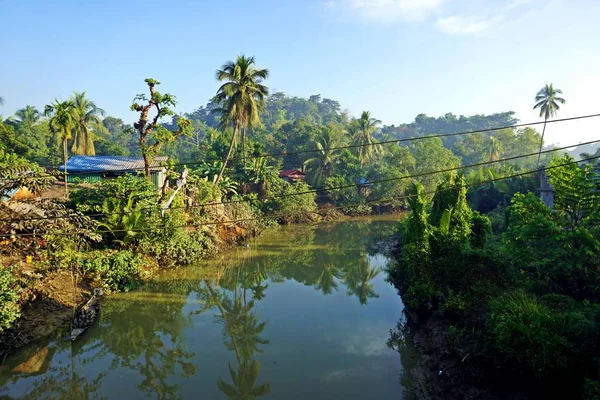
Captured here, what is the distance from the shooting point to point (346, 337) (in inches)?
494

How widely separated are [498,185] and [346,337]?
21158 mm

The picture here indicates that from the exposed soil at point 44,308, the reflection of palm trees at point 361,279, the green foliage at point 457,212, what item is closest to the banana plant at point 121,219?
the exposed soil at point 44,308

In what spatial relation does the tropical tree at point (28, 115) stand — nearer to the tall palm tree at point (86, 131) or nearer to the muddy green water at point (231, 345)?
the tall palm tree at point (86, 131)

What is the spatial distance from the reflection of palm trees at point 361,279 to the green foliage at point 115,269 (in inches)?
369

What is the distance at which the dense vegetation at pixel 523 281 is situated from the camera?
7.77 m

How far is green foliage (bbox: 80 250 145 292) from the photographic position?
50.4ft

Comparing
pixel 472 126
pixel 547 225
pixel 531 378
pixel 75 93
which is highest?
pixel 472 126

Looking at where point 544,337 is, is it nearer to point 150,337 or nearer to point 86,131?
point 150,337

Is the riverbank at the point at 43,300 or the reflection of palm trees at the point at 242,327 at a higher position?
the riverbank at the point at 43,300

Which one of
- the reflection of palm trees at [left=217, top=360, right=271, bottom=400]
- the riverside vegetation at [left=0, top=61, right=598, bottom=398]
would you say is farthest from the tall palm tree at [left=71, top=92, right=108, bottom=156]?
the reflection of palm trees at [left=217, top=360, right=271, bottom=400]

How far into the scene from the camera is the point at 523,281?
11.9 meters

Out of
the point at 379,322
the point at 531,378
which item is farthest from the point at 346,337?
the point at 531,378

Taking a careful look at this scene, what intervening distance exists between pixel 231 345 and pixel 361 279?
29.1 feet

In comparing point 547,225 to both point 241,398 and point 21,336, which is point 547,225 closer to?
point 241,398
